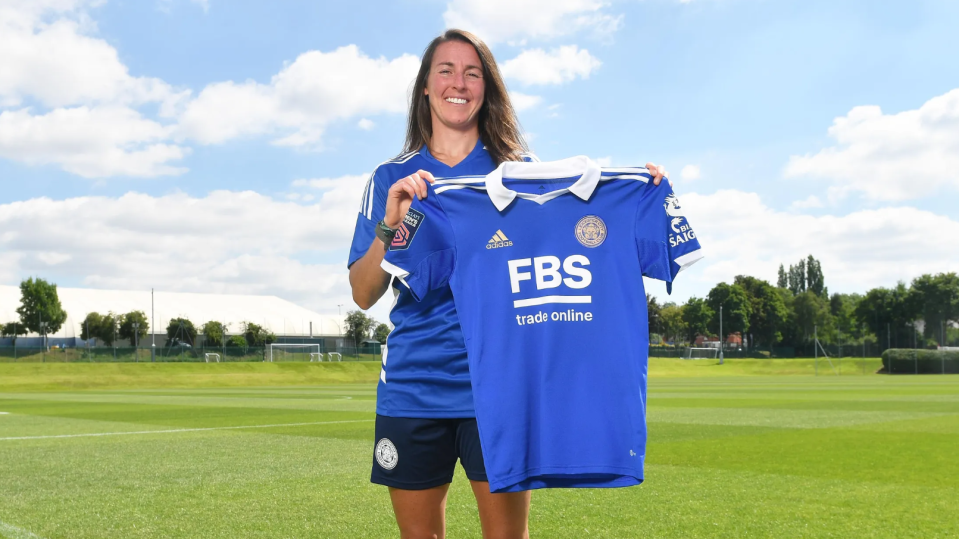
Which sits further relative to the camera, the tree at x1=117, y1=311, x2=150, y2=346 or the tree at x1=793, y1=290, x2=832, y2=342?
the tree at x1=793, y1=290, x2=832, y2=342

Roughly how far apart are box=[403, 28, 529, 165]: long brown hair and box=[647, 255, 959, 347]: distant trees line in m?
88.8

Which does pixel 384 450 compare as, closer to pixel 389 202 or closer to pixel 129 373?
pixel 389 202

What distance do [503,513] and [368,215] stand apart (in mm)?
1195

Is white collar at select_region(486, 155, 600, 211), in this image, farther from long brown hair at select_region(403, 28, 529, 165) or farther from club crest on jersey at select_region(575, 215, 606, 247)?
long brown hair at select_region(403, 28, 529, 165)

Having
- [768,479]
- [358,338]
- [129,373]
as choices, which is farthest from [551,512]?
[358,338]

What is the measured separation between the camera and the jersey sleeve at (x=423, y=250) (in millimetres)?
2820

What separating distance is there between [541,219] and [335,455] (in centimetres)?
736

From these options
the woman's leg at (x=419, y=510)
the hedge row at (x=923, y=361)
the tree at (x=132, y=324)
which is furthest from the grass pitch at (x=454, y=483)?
the tree at (x=132, y=324)

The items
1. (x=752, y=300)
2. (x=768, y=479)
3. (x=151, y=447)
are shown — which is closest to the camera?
(x=768, y=479)

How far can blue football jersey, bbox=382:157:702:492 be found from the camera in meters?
2.75

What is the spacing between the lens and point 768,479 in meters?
7.50

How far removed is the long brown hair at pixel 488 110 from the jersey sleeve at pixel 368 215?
26 centimetres

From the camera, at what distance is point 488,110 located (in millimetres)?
3172

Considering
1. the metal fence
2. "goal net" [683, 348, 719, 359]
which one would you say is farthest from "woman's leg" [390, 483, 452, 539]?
"goal net" [683, 348, 719, 359]
